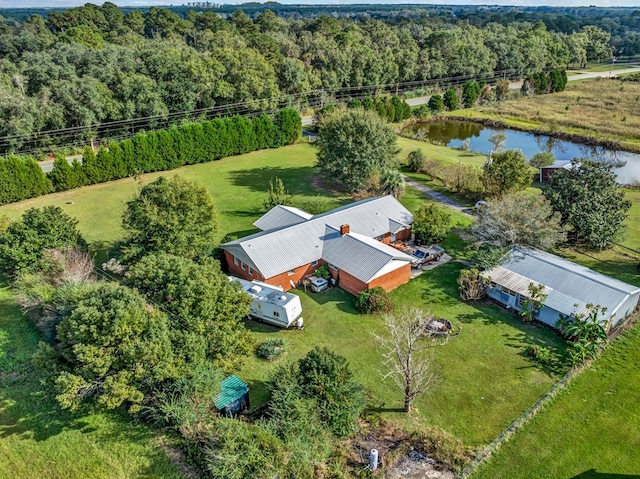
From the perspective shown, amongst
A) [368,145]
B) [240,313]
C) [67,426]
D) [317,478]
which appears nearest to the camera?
[317,478]

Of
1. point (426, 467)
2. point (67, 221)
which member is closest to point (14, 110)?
point (67, 221)

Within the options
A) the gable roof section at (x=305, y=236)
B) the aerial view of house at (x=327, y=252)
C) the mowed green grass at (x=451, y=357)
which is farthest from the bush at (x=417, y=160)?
the mowed green grass at (x=451, y=357)

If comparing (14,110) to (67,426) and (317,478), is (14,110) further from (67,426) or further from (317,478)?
(317,478)

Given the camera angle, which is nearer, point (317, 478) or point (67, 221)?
point (317, 478)

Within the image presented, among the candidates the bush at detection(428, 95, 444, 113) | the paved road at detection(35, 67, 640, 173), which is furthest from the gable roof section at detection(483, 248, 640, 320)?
the bush at detection(428, 95, 444, 113)

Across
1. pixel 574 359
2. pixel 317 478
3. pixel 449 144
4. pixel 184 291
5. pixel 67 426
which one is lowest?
pixel 449 144

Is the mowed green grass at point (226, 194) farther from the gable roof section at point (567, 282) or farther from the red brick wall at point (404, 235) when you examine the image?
the gable roof section at point (567, 282)

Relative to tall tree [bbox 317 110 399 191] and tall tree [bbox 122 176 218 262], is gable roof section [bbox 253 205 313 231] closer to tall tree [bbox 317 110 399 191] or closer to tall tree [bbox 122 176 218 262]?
tall tree [bbox 122 176 218 262]
